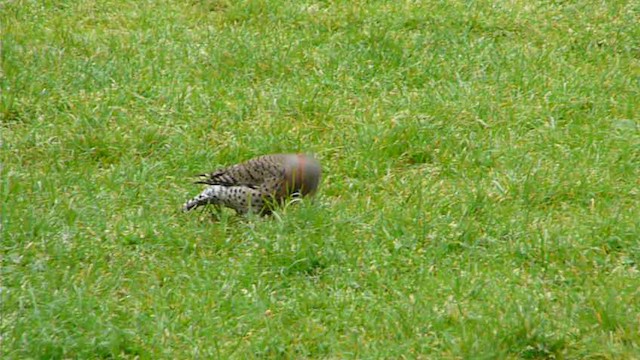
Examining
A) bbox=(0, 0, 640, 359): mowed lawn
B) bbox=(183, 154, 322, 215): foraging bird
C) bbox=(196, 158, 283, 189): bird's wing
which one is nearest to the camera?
bbox=(0, 0, 640, 359): mowed lawn

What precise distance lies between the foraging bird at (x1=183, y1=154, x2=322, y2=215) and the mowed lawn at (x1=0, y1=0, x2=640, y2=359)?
0.40 ft

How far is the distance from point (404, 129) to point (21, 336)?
3788 millimetres

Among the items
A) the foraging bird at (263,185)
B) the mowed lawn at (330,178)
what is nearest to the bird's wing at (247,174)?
the foraging bird at (263,185)

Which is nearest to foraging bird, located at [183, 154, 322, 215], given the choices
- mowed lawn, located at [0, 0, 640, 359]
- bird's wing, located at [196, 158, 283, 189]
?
bird's wing, located at [196, 158, 283, 189]

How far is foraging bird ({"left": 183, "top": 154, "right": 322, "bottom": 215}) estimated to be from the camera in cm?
780

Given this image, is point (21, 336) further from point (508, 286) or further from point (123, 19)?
point (123, 19)

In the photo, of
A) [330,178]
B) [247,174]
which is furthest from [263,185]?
[330,178]

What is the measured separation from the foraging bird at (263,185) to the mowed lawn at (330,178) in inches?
4.8

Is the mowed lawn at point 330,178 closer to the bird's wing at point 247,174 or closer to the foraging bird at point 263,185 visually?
the foraging bird at point 263,185

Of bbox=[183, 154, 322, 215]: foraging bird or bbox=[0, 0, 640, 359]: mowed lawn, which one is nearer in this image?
bbox=[0, 0, 640, 359]: mowed lawn

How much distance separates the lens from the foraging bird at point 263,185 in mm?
7805

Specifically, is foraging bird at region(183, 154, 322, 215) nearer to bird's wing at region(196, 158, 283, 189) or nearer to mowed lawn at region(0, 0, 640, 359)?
bird's wing at region(196, 158, 283, 189)

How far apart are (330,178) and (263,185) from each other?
2.44 ft

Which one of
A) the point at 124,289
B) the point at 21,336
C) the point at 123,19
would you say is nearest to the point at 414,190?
the point at 124,289
